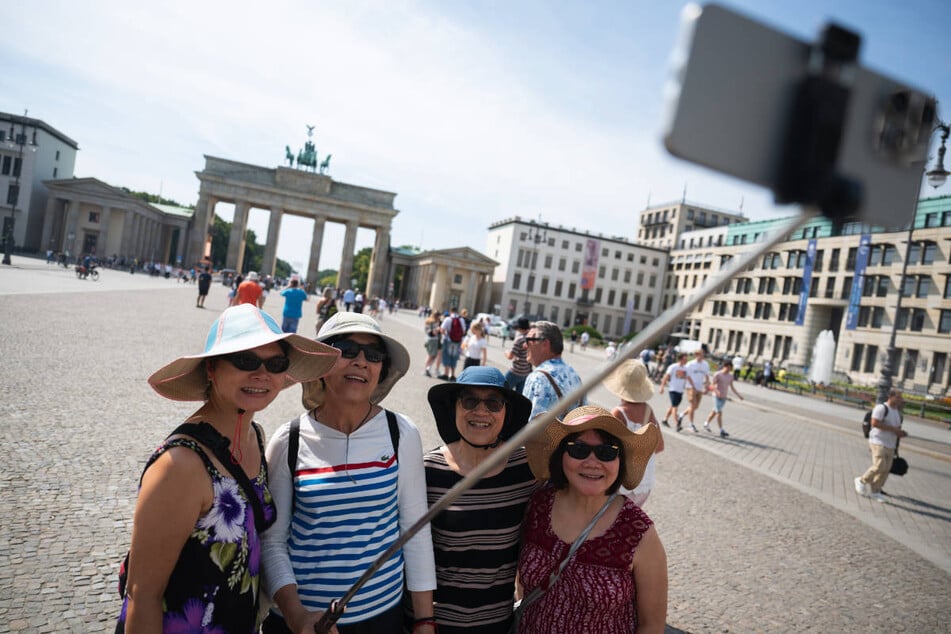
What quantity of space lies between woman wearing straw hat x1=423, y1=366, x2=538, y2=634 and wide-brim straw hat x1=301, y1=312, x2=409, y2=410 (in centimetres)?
29

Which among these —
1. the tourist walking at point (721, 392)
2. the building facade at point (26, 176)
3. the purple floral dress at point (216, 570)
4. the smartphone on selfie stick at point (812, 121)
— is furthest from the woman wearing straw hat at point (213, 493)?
the building facade at point (26, 176)

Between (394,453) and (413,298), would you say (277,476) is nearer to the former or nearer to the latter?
(394,453)

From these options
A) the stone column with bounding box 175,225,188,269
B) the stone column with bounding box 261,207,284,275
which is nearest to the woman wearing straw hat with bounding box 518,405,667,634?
the stone column with bounding box 261,207,284,275

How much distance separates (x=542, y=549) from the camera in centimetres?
236

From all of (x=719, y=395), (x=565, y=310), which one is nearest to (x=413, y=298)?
(x=565, y=310)

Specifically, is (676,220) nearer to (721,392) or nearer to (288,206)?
(288,206)

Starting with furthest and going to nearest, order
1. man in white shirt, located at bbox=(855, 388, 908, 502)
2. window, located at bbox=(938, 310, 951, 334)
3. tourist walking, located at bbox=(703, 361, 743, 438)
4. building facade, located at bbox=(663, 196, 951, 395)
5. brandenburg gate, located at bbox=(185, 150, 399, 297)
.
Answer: brandenburg gate, located at bbox=(185, 150, 399, 297) < building facade, located at bbox=(663, 196, 951, 395) < window, located at bbox=(938, 310, 951, 334) < tourist walking, located at bbox=(703, 361, 743, 438) < man in white shirt, located at bbox=(855, 388, 908, 502)

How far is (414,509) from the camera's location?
2395mm

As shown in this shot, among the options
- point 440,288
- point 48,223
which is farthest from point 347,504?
point 48,223

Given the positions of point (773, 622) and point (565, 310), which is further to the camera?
point (565, 310)

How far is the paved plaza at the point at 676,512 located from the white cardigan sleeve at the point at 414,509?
196 centimetres

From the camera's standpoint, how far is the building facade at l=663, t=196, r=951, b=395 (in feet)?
152

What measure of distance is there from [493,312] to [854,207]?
82803 millimetres

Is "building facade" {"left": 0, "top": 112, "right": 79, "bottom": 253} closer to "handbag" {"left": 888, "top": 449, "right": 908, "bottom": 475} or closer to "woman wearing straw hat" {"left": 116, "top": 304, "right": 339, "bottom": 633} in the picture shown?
"woman wearing straw hat" {"left": 116, "top": 304, "right": 339, "bottom": 633}
